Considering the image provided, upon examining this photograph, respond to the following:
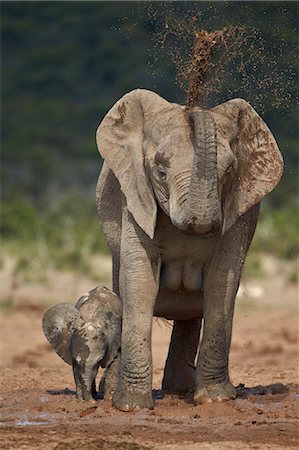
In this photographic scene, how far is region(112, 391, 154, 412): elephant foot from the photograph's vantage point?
7.32 meters

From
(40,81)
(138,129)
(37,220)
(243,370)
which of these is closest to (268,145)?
(138,129)

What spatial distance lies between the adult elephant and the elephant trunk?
0.32 m

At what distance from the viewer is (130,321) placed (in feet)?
24.1

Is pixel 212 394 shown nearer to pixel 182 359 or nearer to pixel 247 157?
pixel 182 359

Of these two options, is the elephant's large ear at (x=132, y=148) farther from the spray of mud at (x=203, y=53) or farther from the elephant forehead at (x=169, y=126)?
the spray of mud at (x=203, y=53)

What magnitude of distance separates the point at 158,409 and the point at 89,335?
2.04 ft

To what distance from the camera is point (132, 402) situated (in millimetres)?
7340

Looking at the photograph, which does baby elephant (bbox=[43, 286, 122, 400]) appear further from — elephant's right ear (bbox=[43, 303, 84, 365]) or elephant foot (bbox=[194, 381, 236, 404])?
elephant foot (bbox=[194, 381, 236, 404])

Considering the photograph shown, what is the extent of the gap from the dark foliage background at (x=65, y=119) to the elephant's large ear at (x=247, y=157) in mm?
10403

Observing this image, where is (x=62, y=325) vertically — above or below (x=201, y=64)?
below

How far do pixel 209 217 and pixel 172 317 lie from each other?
147 cm

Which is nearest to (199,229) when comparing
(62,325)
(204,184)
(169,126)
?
(204,184)

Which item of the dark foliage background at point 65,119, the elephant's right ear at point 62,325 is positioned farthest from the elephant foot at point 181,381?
the dark foliage background at point 65,119

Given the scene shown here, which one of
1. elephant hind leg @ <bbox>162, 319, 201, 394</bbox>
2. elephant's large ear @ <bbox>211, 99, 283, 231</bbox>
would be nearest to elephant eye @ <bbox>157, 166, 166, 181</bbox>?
elephant's large ear @ <bbox>211, 99, 283, 231</bbox>
